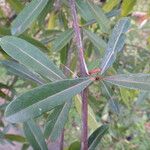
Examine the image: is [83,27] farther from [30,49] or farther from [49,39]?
[30,49]

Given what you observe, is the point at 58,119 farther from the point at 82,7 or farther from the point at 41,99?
the point at 82,7

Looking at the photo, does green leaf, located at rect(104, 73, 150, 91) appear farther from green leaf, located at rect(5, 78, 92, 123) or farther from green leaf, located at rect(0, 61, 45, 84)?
green leaf, located at rect(0, 61, 45, 84)

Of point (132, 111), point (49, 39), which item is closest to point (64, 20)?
point (49, 39)

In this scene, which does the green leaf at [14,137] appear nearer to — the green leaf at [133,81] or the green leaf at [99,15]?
the green leaf at [99,15]

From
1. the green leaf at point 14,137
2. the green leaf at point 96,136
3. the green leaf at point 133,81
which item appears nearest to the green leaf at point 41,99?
the green leaf at point 133,81

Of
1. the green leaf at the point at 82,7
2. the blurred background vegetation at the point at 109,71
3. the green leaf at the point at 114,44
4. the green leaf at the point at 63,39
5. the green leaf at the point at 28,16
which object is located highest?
the green leaf at the point at 28,16

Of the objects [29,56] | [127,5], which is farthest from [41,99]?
[127,5]
